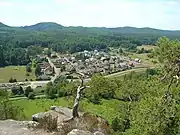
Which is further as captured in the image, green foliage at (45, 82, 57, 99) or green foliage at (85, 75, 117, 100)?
green foliage at (45, 82, 57, 99)

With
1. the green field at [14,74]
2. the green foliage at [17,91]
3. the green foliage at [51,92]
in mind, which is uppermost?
the green foliage at [51,92]

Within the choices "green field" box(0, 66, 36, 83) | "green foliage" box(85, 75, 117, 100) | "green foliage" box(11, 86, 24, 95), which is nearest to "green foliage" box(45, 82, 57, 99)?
"green foliage" box(11, 86, 24, 95)

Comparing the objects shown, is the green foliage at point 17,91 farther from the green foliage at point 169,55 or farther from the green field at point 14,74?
the green foliage at point 169,55

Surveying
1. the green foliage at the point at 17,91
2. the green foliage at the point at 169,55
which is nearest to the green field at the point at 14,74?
the green foliage at the point at 17,91

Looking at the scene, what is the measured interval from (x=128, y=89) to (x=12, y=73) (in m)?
66.4

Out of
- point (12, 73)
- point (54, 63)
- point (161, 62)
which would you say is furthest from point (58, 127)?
point (54, 63)

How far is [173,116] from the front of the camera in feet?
42.6

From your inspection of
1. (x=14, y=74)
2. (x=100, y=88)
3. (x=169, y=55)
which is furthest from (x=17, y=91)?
(x=169, y=55)

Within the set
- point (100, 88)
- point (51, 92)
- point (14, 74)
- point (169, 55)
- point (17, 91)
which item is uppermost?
point (169, 55)

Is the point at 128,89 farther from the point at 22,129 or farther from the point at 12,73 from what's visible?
the point at 12,73

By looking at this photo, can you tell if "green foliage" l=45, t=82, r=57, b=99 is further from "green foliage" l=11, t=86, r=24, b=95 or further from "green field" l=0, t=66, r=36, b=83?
"green field" l=0, t=66, r=36, b=83

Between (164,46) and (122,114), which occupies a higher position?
(164,46)

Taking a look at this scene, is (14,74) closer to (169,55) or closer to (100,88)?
(100,88)

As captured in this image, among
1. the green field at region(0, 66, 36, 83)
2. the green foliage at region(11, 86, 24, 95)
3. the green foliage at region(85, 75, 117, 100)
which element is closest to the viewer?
the green foliage at region(85, 75, 117, 100)
